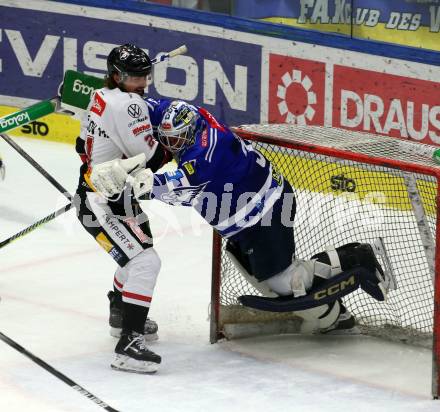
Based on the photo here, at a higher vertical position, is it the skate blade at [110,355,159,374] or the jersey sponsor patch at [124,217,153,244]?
the jersey sponsor patch at [124,217,153,244]

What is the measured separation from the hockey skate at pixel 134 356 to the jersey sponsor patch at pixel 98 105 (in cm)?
80

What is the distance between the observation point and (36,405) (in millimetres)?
4242

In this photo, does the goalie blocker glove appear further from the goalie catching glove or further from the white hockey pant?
the goalie catching glove

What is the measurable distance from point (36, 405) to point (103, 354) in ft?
2.00

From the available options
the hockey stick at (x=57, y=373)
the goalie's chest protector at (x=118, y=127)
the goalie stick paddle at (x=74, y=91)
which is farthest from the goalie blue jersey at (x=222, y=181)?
the goalie stick paddle at (x=74, y=91)

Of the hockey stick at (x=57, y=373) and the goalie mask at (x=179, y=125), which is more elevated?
the goalie mask at (x=179, y=125)

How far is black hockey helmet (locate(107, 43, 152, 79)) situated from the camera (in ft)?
15.2

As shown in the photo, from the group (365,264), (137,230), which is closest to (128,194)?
(137,230)

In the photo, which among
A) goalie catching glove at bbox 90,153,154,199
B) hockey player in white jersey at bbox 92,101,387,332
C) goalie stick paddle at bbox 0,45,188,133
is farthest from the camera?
goalie stick paddle at bbox 0,45,188,133

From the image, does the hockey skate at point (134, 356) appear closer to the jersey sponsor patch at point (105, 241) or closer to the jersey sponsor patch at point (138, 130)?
the jersey sponsor patch at point (105, 241)

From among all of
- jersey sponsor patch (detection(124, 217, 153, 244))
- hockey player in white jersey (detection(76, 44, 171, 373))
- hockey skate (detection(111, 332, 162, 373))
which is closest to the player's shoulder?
hockey player in white jersey (detection(76, 44, 171, 373))

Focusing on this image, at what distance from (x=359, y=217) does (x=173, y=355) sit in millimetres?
1268

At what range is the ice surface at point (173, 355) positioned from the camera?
4.31m

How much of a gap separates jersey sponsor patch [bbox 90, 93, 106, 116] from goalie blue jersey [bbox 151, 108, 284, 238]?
326mm
